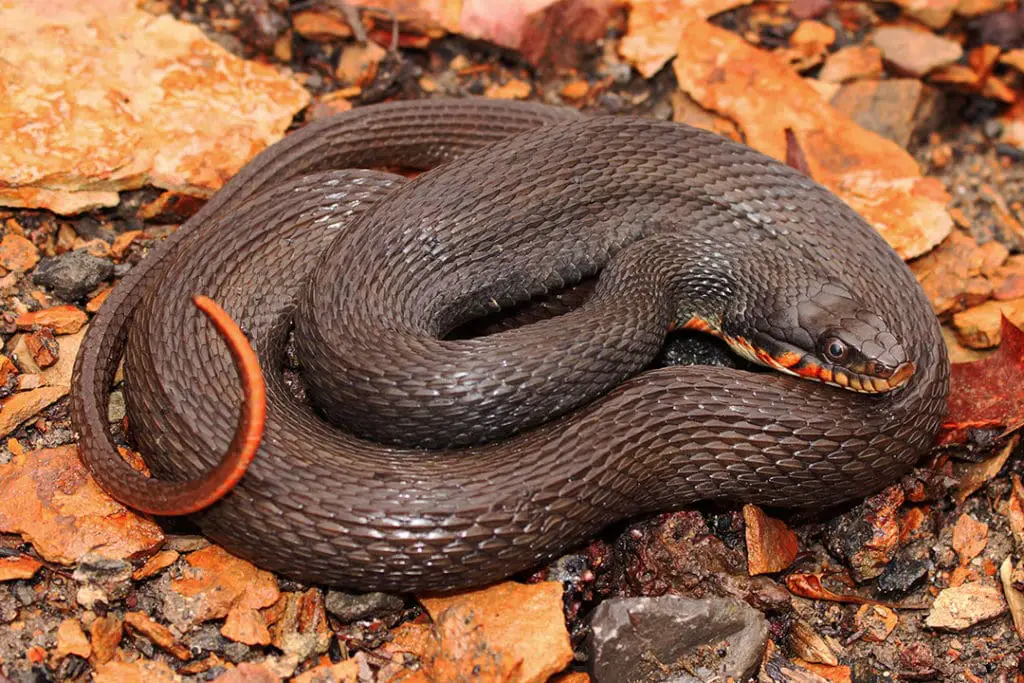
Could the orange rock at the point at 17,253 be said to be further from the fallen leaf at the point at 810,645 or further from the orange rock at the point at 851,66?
the orange rock at the point at 851,66

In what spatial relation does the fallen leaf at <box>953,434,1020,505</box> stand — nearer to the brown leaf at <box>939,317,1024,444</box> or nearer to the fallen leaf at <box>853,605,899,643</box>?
the brown leaf at <box>939,317,1024,444</box>

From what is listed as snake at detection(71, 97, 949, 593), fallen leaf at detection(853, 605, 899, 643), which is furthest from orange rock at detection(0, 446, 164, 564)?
fallen leaf at detection(853, 605, 899, 643)

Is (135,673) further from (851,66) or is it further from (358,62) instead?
(851,66)

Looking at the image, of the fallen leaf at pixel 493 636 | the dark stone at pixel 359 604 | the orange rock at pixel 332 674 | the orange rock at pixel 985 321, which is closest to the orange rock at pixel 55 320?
the dark stone at pixel 359 604

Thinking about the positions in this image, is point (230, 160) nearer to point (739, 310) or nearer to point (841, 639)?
point (739, 310)

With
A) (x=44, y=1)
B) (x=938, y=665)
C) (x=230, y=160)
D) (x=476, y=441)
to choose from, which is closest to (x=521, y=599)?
(x=476, y=441)
